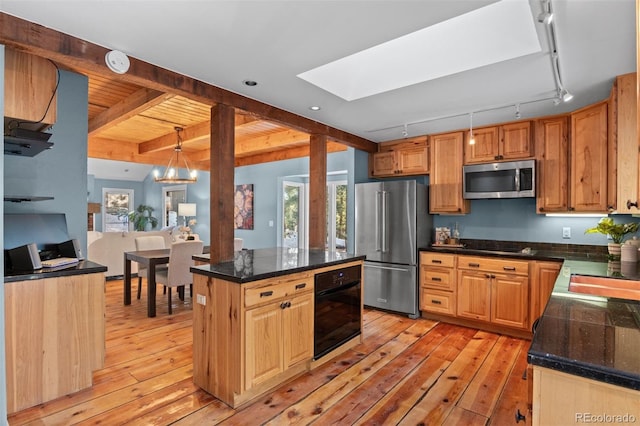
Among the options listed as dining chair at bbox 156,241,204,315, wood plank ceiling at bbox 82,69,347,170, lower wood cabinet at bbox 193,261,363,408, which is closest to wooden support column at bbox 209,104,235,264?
wood plank ceiling at bbox 82,69,347,170

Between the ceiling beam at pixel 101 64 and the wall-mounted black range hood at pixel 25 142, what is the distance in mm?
514

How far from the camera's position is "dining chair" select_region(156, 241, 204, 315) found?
4.14 m

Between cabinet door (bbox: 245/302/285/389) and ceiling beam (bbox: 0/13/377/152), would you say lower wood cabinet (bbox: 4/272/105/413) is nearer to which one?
cabinet door (bbox: 245/302/285/389)

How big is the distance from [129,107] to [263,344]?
3148 mm

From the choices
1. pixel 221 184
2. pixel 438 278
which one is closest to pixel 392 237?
pixel 438 278

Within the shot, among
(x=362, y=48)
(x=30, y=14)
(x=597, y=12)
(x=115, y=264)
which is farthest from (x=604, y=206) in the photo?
(x=115, y=264)

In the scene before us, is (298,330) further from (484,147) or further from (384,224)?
(484,147)

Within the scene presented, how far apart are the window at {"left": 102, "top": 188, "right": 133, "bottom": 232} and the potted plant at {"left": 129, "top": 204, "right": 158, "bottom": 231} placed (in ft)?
0.98

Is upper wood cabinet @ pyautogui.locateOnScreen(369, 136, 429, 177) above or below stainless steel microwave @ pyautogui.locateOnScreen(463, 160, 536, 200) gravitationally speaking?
above

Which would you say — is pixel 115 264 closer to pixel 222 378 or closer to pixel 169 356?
pixel 169 356

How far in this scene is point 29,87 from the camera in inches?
85.5

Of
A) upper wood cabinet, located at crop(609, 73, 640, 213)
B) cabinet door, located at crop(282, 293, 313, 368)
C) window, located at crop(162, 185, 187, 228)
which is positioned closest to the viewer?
upper wood cabinet, located at crop(609, 73, 640, 213)

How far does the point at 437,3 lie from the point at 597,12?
81 centimetres

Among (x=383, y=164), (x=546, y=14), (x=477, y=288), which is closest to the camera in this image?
(x=546, y=14)
